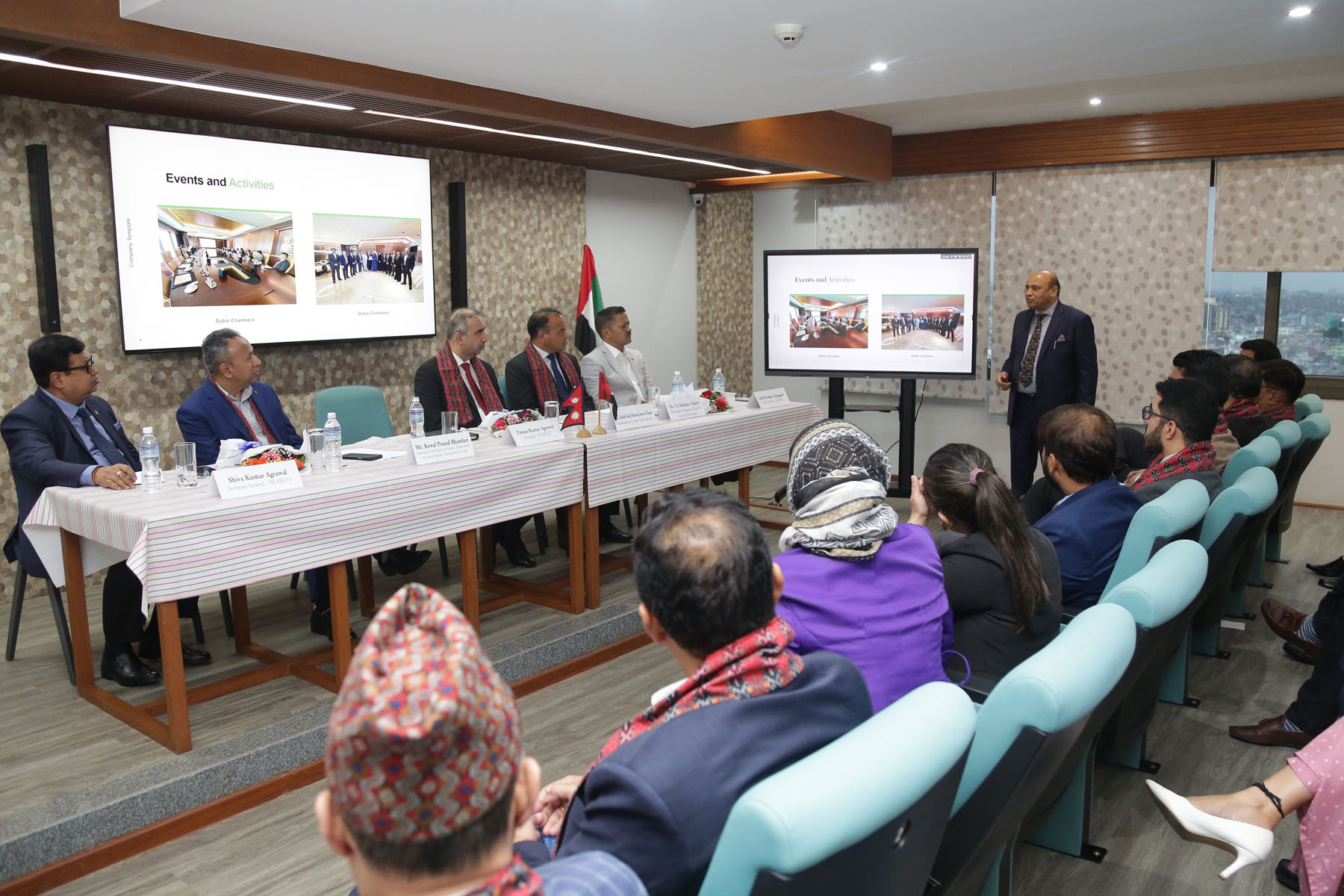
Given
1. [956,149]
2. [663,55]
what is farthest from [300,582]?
[956,149]

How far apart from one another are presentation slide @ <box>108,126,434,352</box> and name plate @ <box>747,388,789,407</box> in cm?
207

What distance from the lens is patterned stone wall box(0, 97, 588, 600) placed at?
4.33 m

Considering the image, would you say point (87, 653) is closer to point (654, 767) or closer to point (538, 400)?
point (538, 400)

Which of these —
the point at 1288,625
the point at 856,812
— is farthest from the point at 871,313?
the point at 856,812

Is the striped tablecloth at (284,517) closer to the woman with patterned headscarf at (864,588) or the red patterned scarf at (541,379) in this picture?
the red patterned scarf at (541,379)

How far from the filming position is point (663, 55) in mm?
3971

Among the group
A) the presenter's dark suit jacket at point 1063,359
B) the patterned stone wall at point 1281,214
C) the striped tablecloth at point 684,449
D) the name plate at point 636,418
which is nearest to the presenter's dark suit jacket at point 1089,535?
the striped tablecloth at point 684,449

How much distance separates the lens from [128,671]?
11.2ft

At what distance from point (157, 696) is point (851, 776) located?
316 cm

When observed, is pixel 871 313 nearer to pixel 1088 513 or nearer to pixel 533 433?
pixel 533 433

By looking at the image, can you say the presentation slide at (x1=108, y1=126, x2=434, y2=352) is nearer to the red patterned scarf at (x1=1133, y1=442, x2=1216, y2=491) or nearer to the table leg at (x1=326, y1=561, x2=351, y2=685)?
the table leg at (x1=326, y1=561, x2=351, y2=685)

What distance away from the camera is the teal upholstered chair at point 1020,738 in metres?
1.35

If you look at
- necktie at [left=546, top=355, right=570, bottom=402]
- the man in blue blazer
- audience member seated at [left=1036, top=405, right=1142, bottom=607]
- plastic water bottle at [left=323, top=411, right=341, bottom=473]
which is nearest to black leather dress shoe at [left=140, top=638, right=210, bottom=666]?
plastic water bottle at [left=323, top=411, right=341, bottom=473]

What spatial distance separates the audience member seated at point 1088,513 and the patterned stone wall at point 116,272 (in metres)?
4.15
